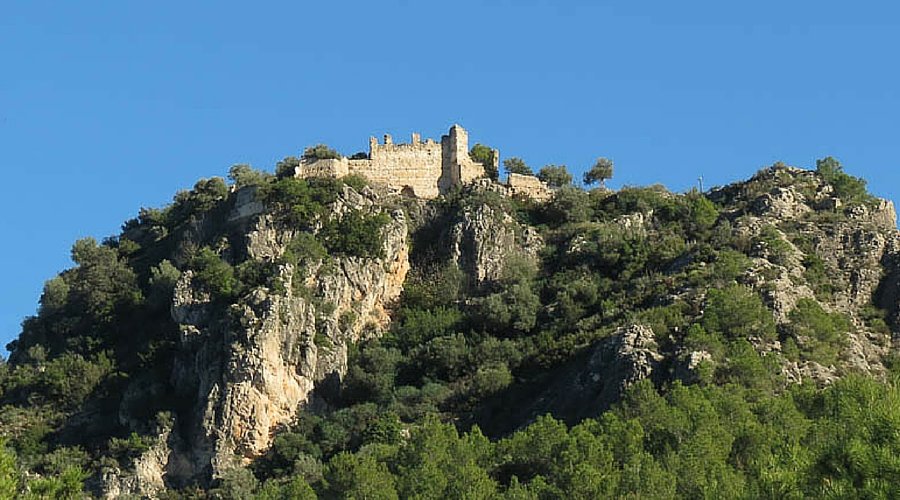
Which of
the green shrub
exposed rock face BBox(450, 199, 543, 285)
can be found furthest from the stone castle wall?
the green shrub

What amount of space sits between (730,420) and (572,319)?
15.8 meters

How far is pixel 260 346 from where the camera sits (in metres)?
79.6

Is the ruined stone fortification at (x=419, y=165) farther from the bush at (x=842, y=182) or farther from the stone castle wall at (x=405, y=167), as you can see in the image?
the bush at (x=842, y=182)

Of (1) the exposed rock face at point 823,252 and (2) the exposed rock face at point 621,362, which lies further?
(1) the exposed rock face at point 823,252

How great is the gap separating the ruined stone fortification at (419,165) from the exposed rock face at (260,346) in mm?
4128

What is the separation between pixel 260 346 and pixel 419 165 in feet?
52.5

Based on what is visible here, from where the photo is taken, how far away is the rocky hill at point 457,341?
222 ft

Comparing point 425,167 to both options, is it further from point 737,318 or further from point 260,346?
point 737,318

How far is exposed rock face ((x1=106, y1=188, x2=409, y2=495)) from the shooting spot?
77.7 meters

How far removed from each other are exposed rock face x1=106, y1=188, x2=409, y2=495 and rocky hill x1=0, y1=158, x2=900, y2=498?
10cm

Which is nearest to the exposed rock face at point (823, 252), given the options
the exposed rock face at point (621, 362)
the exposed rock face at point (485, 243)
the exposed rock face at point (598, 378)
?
the exposed rock face at point (621, 362)

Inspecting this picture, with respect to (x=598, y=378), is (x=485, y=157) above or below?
above

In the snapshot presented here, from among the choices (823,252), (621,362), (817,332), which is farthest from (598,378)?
(823,252)

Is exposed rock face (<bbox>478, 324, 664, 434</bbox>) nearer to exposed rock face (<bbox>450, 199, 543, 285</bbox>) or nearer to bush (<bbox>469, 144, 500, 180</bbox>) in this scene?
exposed rock face (<bbox>450, 199, 543, 285</bbox>)
